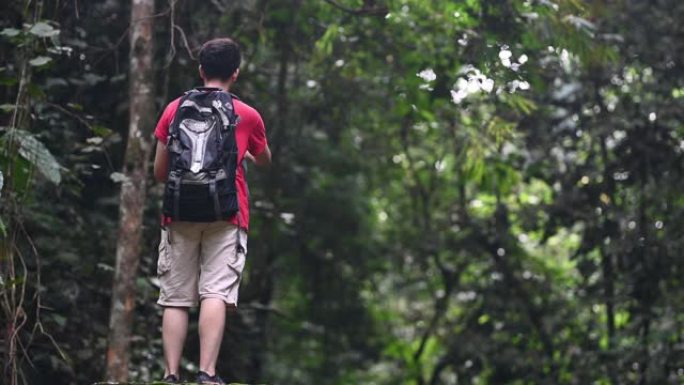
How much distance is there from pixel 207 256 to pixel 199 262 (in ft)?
0.34

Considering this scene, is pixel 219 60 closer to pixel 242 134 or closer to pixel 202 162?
pixel 242 134

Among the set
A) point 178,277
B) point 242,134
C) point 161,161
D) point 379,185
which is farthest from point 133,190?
point 379,185

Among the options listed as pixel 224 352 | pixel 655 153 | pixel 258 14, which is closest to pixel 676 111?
pixel 655 153

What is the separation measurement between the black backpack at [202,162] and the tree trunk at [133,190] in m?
1.32

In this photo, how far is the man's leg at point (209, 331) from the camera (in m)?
4.62

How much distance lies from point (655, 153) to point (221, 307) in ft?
20.5

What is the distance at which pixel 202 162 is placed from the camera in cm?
451

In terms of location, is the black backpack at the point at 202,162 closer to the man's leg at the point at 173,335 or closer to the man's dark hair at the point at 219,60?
the man's dark hair at the point at 219,60

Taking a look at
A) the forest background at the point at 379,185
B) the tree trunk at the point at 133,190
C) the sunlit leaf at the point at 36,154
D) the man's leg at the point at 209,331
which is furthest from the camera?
the forest background at the point at 379,185

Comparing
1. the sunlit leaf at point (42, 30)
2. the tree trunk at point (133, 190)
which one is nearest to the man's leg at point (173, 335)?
the tree trunk at point (133, 190)

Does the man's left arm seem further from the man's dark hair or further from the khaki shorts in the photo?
the khaki shorts

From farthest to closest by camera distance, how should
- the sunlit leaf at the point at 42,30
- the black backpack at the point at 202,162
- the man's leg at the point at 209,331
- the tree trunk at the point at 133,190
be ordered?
the tree trunk at the point at 133,190 < the sunlit leaf at the point at 42,30 < the man's leg at the point at 209,331 < the black backpack at the point at 202,162

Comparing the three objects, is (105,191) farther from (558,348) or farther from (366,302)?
(366,302)

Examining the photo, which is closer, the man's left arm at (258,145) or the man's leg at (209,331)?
the man's leg at (209,331)
